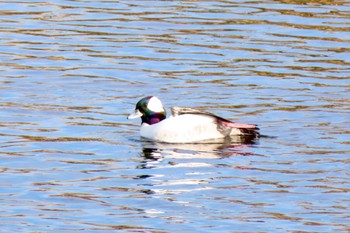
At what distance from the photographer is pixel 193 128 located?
1688cm

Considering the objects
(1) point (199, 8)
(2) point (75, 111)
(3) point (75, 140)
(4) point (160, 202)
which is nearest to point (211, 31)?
(1) point (199, 8)

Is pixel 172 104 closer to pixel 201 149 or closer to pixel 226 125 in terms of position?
pixel 226 125

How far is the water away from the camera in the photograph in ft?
43.3

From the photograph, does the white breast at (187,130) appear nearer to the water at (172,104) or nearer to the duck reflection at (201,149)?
the duck reflection at (201,149)

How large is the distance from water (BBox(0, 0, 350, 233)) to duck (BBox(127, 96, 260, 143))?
0.23 meters

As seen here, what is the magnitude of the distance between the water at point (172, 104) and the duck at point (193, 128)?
0.23m

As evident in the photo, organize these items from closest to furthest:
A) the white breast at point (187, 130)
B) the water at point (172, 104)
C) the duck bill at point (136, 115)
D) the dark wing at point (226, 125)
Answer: the water at point (172, 104), the dark wing at point (226, 125), the white breast at point (187, 130), the duck bill at point (136, 115)

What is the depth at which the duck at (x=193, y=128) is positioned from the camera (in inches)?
661

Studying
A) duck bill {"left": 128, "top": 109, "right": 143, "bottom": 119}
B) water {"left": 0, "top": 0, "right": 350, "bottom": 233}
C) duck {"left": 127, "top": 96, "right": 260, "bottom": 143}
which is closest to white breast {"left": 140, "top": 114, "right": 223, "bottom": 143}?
duck {"left": 127, "top": 96, "right": 260, "bottom": 143}

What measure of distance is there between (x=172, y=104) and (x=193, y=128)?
77.1 inches

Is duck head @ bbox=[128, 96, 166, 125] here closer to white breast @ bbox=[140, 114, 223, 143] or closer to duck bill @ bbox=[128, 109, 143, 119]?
duck bill @ bbox=[128, 109, 143, 119]

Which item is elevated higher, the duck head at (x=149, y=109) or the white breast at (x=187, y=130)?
the duck head at (x=149, y=109)

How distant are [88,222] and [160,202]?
3.32ft

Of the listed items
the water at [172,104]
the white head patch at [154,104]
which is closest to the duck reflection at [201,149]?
the water at [172,104]
